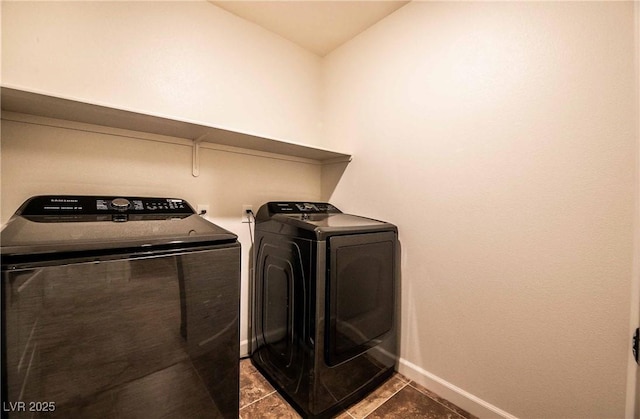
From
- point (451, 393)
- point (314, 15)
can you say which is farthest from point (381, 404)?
point (314, 15)

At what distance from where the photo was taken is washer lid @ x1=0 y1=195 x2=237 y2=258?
75cm

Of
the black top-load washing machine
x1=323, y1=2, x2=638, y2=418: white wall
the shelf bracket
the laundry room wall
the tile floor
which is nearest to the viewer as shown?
the black top-load washing machine

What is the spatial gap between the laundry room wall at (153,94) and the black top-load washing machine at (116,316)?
0.30 meters

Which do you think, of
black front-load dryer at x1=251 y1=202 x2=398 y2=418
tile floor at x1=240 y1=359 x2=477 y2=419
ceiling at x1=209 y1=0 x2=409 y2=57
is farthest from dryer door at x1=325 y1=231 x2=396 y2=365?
ceiling at x1=209 y1=0 x2=409 y2=57

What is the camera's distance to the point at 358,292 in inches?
55.2

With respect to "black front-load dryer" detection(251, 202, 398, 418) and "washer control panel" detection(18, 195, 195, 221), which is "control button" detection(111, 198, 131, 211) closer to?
"washer control panel" detection(18, 195, 195, 221)

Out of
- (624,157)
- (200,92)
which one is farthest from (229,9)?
(624,157)

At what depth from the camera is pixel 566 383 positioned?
1087 millimetres

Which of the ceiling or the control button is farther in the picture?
the ceiling

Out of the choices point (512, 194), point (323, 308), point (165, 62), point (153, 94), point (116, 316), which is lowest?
point (323, 308)

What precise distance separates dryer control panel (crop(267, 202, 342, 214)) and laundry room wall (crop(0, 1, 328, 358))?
248 mm

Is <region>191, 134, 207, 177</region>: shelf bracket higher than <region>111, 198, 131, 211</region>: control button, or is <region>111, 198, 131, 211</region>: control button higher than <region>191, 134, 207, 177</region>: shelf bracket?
<region>191, 134, 207, 177</region>: shelf bracket

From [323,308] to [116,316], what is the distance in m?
0.82

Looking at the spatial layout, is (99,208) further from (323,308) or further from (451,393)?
(451,393)
